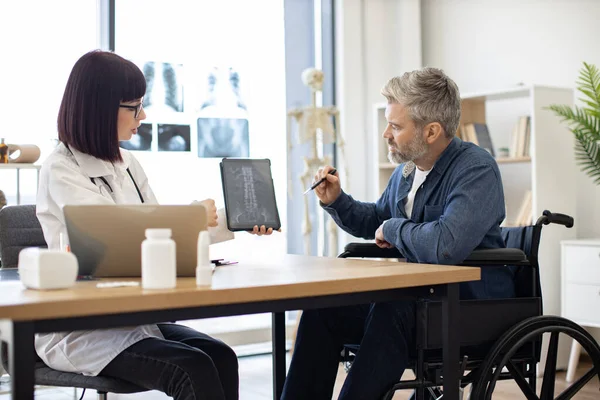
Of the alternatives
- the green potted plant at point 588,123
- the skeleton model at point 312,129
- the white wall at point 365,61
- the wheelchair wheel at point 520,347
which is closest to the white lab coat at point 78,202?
the wheelchair wheel at point 520,347

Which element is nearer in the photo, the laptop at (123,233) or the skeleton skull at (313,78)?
the laptop at (123,233)

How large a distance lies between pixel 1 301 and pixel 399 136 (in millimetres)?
1358

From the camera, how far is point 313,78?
180 inches

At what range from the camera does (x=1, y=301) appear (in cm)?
116

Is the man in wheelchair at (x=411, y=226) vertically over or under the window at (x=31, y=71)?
under

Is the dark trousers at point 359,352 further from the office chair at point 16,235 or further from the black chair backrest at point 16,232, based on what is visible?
the black chair backrest at point 16,232

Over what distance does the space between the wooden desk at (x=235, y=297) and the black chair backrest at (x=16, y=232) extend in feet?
2.12

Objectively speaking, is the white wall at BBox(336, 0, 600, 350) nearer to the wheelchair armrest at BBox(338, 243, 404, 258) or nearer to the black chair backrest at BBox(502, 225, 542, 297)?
the black chair backrest at BBox(502, 225, 542, 297)

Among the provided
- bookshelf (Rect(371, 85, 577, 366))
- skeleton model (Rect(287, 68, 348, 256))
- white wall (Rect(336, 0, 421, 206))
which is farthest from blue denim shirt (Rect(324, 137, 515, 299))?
white wall (Rect(336, 0, 421, 206))

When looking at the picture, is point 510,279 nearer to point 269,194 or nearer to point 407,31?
point 269,194

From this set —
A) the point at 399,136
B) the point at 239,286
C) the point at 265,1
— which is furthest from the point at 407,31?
the point at 239,286

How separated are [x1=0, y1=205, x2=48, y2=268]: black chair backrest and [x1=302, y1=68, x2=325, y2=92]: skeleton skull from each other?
8.68 feet

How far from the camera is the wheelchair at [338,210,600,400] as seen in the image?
1802 millimetres

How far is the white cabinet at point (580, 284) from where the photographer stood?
3602 millimetres
